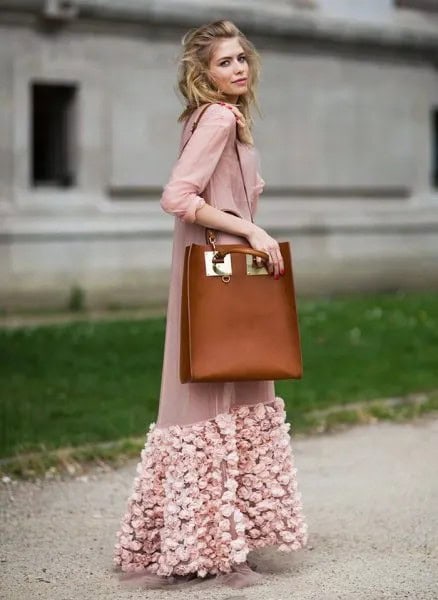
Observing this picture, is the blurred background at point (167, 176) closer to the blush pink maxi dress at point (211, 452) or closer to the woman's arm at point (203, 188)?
the blush pink maxi dress at point (211, 452)

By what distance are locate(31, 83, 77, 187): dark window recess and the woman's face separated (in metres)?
10.2

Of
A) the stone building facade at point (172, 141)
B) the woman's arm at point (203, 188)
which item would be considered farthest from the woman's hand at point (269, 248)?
the stone building facade at point (172, 141)

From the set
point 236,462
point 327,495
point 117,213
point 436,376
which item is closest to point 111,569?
point 236,462

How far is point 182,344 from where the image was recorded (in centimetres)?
497

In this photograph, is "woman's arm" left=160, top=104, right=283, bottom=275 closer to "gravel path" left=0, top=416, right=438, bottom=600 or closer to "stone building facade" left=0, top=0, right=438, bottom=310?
"gravel path" left=0, top=416, right=438, bottom=600

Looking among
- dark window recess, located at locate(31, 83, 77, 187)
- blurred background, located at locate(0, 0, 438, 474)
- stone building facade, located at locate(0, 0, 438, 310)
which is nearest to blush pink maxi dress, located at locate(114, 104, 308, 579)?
blurred background, located at locate(0, 0, 438, 474)

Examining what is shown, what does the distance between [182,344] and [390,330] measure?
24.3 ft

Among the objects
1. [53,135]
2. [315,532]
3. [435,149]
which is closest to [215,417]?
[315,532]

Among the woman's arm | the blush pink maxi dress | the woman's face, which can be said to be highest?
the woman's face

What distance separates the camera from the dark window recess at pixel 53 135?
15.2 m

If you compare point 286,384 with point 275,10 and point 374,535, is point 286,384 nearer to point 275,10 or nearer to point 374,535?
point 374,535

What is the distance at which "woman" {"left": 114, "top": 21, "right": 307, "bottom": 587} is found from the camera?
16.4 ft

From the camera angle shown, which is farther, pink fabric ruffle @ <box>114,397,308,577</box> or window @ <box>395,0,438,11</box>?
window @ <box>395,0,438,11</box>

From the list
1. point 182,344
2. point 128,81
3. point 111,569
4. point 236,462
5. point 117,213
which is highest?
point 128,81
